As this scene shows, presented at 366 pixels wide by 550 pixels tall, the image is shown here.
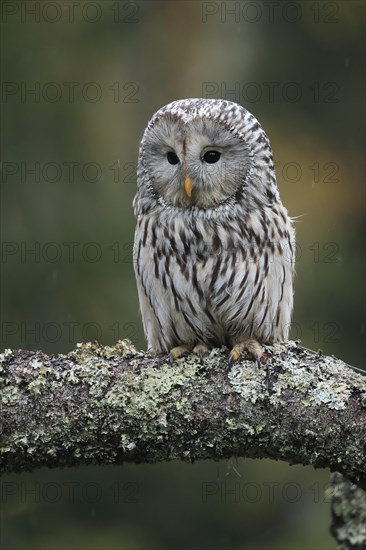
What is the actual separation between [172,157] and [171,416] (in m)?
1.32

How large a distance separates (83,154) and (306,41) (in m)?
2.15

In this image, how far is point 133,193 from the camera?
7.43 meters

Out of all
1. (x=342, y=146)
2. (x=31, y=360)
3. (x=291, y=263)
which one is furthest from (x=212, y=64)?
(x=31, y=360)

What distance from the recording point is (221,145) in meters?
4.58

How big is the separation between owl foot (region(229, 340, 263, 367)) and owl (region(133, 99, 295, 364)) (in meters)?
0.06

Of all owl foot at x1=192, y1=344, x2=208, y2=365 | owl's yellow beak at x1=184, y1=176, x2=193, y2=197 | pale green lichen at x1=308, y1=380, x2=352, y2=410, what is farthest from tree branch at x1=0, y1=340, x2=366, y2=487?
owl's yellow beak at x1=184, y1=176, x2=193, y2=197

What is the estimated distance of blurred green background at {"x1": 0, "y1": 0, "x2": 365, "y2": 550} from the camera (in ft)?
21.5

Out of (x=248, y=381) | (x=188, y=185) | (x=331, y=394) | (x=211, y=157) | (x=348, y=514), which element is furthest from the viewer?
(x=211, y=157)

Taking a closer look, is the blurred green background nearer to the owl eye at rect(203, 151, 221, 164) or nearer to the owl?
the owl

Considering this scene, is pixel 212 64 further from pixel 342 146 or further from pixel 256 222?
pixel 256 222

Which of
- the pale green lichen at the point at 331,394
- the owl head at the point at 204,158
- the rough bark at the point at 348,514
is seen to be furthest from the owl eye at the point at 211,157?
the rough bark at the point at 348,514

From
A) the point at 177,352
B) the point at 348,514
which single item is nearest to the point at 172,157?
the point at 177,352

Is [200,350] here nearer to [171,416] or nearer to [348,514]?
[171,416]

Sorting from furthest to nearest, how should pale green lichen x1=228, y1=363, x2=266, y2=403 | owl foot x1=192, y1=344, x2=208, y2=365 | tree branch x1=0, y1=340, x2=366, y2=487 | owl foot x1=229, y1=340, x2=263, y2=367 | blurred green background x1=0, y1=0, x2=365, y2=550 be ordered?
blurred green background x1=0, y1=0, x2=365, y2=550 → owl foot x1=192, y1=344, x2=208, y2=365 → owl foot x1=229, y1=340, x2=263, y2=367 → pale green lichen x1=228, y1=363, x2=266, y2=403 → tree branch x1=0, y1=340, x2=366, y2=487
